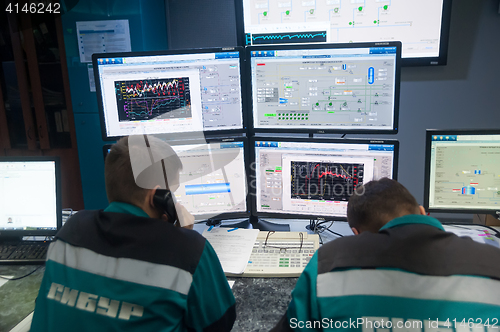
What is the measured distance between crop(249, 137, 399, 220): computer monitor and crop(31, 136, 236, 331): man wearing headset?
61 centimetres

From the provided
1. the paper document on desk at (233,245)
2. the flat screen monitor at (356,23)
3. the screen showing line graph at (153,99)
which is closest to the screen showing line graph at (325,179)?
the paper document on desk at (233,245)

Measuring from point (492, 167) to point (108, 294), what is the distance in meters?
1.43

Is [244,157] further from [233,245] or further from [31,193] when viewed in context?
[31,193]

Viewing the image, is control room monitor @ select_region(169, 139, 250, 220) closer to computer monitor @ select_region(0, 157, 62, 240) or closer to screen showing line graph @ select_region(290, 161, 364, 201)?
screen showing line graph @ select_region(290, 161, 364, 201)

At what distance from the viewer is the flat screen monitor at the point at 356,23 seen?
206 cm

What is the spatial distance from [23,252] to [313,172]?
1200 millimetres

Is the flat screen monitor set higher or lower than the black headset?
higher

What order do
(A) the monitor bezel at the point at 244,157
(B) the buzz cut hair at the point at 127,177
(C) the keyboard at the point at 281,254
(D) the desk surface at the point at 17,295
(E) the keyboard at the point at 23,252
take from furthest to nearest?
(A) the monitor bezel at the point at 244,157
(E) the keyboard at the point at 23,252
(C) the keyboard at the point at 281,254
(D) the desk surface at the point at 17,295
(B) the buzz cut hair at the point at 127,177

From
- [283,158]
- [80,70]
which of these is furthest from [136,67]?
[80,70]

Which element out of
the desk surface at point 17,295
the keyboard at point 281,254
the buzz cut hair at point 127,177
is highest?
the buzz cut hair at point 127,177

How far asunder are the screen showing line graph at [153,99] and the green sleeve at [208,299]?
29.1 inches

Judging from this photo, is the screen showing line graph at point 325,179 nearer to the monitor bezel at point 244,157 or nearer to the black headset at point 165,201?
the monitor bezel at point 244,157

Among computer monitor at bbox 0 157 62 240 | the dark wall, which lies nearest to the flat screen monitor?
the dark wall

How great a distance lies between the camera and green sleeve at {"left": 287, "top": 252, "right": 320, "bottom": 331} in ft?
2.56
